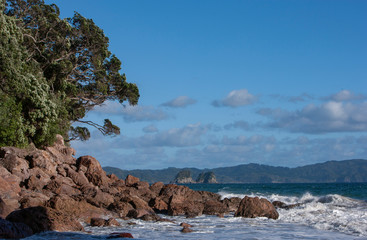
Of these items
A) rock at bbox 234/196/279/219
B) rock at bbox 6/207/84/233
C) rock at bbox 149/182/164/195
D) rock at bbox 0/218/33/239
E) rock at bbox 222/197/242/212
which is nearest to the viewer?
rock at bbox 0/218/33/239

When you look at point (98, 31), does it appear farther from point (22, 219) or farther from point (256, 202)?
point (22, 219)

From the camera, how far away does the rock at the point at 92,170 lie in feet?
83.3

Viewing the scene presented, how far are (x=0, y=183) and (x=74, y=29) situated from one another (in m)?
19.0

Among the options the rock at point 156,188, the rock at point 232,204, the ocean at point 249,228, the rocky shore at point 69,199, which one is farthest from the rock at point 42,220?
the rock at point 156,188

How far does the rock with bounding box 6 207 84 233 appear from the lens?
12.8 metres

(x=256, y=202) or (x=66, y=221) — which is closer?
(x=66, y=221)

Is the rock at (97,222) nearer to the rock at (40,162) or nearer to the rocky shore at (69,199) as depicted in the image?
the rocky shore at (69,199)

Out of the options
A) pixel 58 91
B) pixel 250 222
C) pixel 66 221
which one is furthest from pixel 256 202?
pixel 58 91

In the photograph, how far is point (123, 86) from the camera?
3681 cm

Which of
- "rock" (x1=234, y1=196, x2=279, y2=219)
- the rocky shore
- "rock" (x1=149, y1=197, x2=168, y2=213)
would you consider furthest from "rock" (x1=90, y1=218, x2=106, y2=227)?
"rock" (x1=234, y1=196, x2=279, y2=219)

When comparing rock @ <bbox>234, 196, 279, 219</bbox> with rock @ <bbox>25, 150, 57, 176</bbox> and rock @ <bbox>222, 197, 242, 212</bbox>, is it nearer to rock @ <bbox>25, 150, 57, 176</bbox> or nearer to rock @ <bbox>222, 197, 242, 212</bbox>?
rock @ <bbox>222, 197, 242, 212</bbox>

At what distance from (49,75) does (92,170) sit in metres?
9.31

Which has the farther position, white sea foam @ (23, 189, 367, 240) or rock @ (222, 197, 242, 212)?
rock @ (222, 197, 242, 212)

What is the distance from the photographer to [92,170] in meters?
25.9
